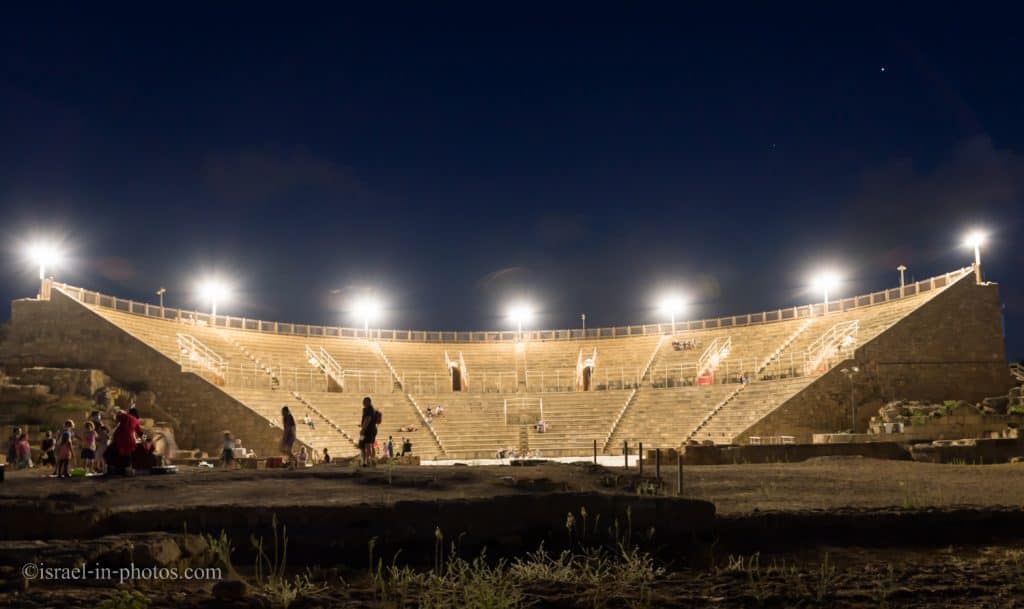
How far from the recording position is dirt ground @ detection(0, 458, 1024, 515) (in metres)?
10.2

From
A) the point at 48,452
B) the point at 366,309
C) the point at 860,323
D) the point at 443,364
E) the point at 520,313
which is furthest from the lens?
the point at 520,313

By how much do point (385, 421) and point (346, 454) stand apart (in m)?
5.40

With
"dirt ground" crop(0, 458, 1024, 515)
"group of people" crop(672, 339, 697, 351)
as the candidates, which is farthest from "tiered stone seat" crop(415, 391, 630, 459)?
"dirt ground" crop(0, 458, 1024, 515)

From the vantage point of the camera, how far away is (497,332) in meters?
53.9

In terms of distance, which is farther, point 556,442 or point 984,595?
point 556,442

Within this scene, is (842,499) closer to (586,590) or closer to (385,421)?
(586,590)

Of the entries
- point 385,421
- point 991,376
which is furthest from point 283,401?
point 991,376

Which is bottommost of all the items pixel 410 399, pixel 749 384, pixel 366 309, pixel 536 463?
pixel 536 463

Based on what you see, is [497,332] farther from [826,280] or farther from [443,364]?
[826,280]

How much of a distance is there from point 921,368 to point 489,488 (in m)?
31.6

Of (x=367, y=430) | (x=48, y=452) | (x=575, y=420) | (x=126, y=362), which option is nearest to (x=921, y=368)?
(x=575, y=420)

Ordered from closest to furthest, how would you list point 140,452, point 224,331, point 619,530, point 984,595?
point 984,595 < point 619,530 < point 140,452 < point 224,331

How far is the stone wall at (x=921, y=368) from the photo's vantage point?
3447 cm

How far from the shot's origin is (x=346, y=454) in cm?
Answer: 3300
